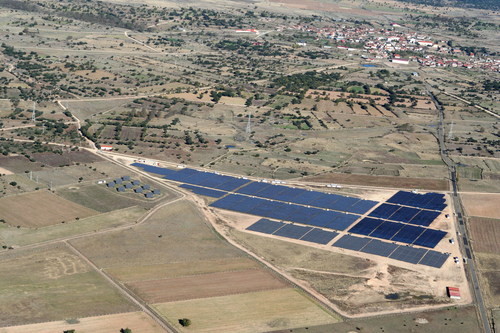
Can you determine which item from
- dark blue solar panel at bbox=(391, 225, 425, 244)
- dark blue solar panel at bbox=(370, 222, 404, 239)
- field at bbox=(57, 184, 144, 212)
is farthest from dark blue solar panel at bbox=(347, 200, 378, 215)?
field at bbox=(57, 184, 144, 212)

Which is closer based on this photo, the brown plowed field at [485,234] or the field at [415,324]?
the field at [415,324]

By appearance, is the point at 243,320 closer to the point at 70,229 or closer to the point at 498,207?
the point at 70,229

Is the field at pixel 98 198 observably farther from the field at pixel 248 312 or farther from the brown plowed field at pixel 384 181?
the brown plowed field at pixel 384 181

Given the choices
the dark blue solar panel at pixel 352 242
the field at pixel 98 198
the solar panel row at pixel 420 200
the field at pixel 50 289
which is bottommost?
the field at pixel 50 289

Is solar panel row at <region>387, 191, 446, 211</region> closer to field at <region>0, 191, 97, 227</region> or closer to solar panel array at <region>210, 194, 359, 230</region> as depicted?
solar panel array at <region>210, 194, 359, 230</region>

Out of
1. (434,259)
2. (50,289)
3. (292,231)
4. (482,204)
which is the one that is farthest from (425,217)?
(50,289)

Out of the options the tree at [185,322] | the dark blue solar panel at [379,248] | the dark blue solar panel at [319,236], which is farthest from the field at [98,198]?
the dark blue solar panel at [379,248]
